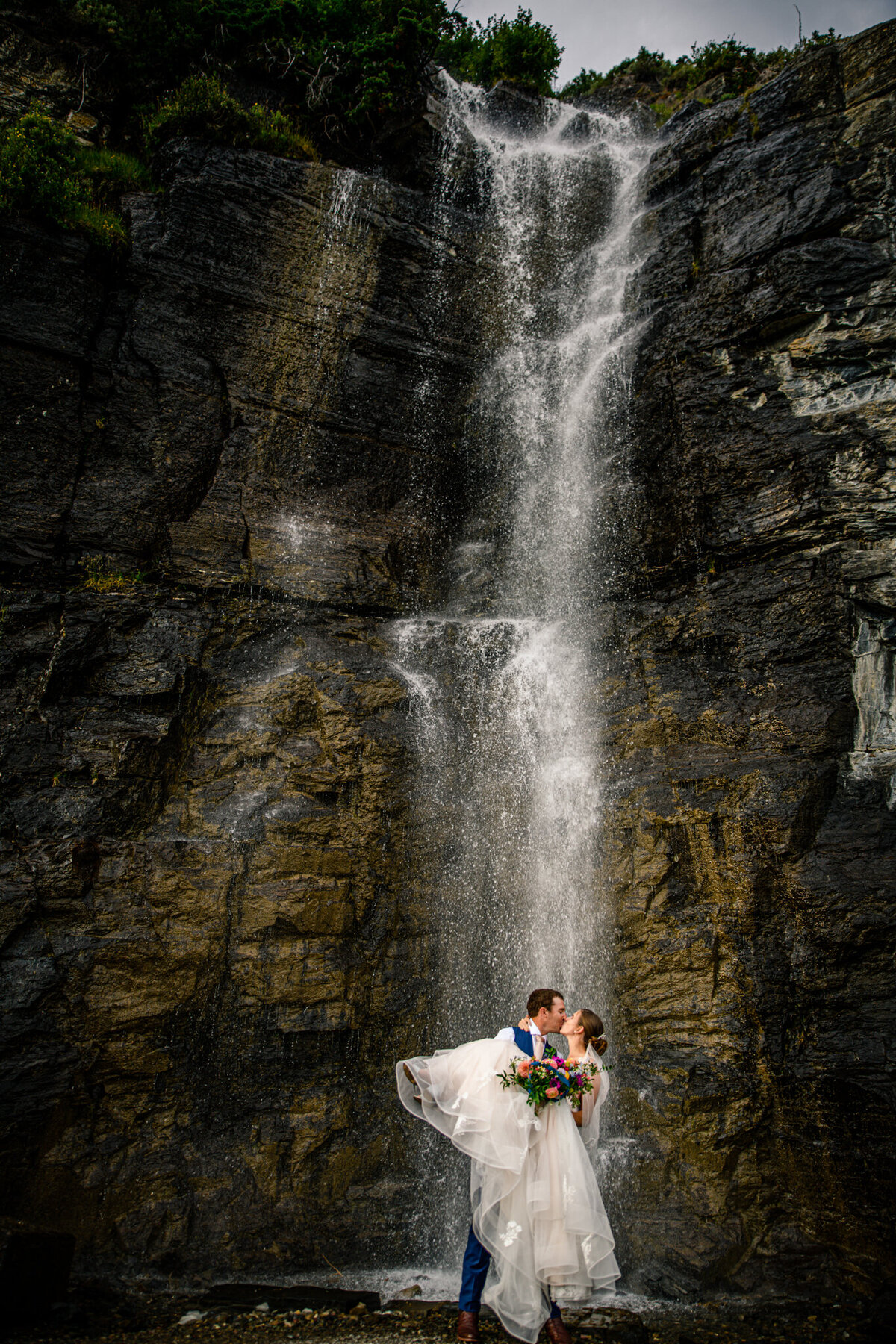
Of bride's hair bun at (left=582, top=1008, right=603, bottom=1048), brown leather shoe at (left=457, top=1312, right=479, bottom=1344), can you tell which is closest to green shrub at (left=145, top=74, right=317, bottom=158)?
bride's hair bun at (left=582, top=1008, right=603, bottom=1048)

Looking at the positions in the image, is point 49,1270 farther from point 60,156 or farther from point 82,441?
point 60,156

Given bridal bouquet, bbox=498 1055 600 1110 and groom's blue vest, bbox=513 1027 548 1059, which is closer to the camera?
bridal bouquet, bbox=498 1055 600 1110

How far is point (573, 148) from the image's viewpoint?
50.2ft

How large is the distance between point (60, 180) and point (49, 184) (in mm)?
197

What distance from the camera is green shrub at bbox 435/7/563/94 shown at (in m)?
16.4

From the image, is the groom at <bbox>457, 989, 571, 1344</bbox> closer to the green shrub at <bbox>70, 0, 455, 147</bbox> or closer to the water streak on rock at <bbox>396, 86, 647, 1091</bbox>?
the water streak on rock at <bbox>396, 86, 647, 1091</bbox>

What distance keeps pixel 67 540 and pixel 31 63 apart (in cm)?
916

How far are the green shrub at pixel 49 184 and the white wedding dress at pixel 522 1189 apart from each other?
11.4 metres

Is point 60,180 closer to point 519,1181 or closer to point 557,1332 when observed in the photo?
point 519,1181

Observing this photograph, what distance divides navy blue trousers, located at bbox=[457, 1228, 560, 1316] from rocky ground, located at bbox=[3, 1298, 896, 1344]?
2.00ft

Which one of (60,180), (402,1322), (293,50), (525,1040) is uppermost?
(293,50)

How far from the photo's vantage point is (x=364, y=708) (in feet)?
31.4

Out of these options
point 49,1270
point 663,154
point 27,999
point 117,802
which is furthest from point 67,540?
point 663,154

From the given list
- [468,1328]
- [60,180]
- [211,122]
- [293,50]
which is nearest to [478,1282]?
[468,1328]
